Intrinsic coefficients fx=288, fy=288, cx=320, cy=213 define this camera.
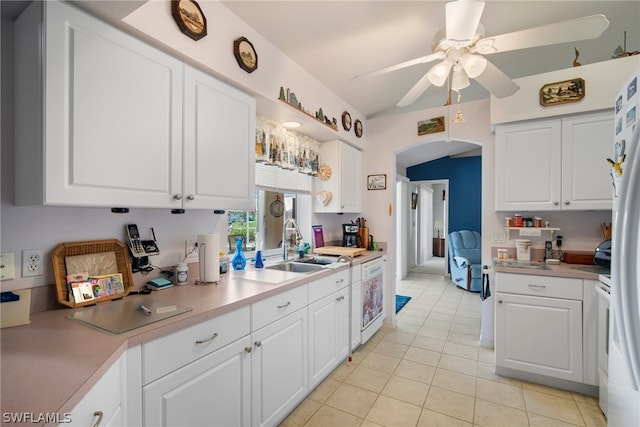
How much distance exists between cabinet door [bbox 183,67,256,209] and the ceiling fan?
1195mm

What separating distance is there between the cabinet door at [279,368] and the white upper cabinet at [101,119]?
0.83m

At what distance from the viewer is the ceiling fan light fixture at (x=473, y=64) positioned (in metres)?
1.65

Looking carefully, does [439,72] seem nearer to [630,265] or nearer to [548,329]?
[630,265]

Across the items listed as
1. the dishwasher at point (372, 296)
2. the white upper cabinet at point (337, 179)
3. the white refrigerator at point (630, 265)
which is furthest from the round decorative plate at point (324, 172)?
the white refrigerator at point (630, 265)

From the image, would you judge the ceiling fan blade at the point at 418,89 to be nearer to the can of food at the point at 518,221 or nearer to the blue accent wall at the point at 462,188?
the can of food at the point at 518,221

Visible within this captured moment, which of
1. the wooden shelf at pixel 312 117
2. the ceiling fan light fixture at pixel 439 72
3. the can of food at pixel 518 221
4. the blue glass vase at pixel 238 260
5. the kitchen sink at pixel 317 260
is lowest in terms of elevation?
the kitchen sink at pixel 317 260

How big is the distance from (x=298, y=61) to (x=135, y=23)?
1.33 meters

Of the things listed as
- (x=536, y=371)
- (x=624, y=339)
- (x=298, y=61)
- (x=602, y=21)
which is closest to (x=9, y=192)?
(x=298, y=61)

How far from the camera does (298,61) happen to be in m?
2.34

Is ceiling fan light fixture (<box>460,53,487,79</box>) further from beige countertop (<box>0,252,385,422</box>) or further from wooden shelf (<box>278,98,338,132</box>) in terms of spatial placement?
beige countertop (<box>0,252,385,422</box>)

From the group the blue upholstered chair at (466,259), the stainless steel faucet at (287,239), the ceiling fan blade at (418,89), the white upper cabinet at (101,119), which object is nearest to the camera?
the white upper cabinet at (101,119)

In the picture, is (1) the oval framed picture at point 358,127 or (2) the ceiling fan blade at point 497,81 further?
(1) the oval framed picture at point 358,127

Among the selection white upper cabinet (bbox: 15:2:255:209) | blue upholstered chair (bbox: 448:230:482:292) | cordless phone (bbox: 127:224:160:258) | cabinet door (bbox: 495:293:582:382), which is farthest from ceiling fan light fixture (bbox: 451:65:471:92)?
blue upholstered chair (bbox: 448:230:482:292)

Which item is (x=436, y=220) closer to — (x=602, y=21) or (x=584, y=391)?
(x=584, y=391)
